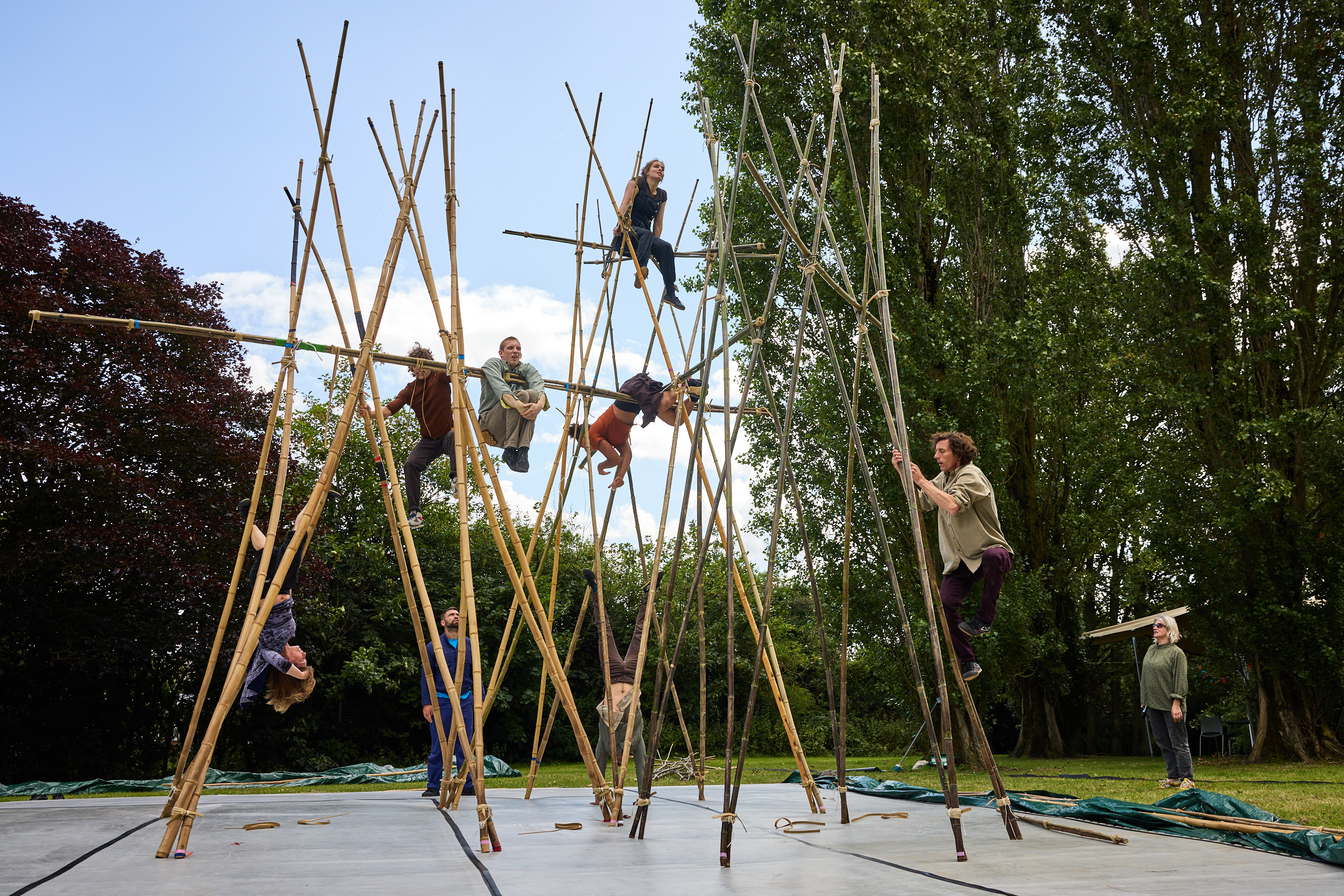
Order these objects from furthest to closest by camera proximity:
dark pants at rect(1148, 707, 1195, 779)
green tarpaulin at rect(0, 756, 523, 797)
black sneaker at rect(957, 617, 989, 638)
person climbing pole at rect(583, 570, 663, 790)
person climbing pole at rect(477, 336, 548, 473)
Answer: green tarpaulin at rect(0, 756, 523, 797) < dark pants at rect(1148, 707, 1195, 779) < person climbing pole at rect(477, 336, 548, 473) < person climbing pole at rect(583, 570, 663, 790) < black sneaker at rect(957, 617, 989, 638)

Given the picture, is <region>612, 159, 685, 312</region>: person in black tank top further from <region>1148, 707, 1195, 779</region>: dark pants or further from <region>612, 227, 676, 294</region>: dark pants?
<region>1148, 707, 1195, 779</region>: dark pants

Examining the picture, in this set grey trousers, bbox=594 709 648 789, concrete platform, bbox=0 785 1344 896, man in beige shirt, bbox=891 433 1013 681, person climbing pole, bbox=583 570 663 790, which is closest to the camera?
concrete platform, bbox=0 785 1344 896

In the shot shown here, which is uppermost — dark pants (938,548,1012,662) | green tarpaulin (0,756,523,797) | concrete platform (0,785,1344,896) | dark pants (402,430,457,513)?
dark pants (402,430,457,513)

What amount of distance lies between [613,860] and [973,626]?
2172 mm

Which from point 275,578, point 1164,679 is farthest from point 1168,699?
point 275,578

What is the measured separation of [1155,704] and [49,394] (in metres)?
11.5

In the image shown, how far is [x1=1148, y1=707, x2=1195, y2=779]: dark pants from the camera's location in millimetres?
7426

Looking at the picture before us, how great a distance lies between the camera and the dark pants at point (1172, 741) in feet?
24.4

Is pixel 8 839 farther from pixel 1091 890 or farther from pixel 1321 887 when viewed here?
pixel 1321 887

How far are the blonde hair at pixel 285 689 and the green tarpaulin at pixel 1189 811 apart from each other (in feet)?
13.8

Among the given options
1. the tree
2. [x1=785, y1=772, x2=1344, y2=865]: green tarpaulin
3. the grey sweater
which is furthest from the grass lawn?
the tree

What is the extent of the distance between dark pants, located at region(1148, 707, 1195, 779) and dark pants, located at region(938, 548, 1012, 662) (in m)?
3.60

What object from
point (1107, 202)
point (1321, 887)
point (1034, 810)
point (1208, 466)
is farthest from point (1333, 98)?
point (1321, 887)

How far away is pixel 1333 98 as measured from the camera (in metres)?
10.2
